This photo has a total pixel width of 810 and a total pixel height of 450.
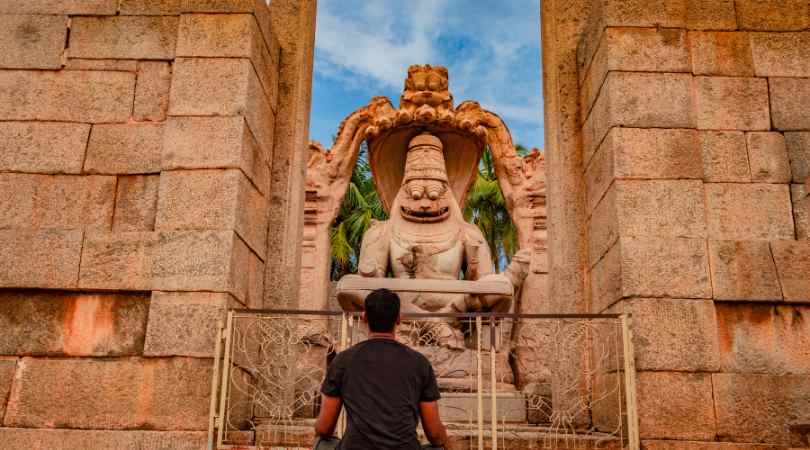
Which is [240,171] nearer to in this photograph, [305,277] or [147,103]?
[147,103]

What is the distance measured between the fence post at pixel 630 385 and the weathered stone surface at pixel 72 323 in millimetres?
3294

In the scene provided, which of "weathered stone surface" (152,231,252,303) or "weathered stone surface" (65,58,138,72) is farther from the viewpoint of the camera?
"weathered stone surface" (65,58,138,72)

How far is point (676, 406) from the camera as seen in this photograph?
466 centimetres

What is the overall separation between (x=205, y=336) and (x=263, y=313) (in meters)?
0.44

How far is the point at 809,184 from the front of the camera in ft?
17.0

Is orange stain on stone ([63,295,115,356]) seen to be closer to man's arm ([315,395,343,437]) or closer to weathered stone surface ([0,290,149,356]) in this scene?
weathered stone surface ([0,290,149,356])

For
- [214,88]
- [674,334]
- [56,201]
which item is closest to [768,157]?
[674,334]

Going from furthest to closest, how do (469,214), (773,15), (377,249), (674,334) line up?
1. (469,214)
2. (377,249)
3. (773,15)
4. (674,334)

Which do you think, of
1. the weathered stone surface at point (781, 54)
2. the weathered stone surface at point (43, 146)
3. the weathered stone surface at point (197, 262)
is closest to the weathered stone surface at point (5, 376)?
the weathered stone surface at point (197, 262)

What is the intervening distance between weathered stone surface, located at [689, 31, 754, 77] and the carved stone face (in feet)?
8.87

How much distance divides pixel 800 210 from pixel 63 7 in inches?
240

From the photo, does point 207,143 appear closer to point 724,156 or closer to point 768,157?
point 724,156

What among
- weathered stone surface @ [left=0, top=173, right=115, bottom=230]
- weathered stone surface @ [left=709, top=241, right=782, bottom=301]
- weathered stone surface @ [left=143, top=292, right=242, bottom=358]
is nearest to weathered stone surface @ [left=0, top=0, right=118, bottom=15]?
weathered stone surface @ [left=0, top=173, right=115, bottom=230]

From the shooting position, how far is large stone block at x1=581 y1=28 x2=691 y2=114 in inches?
217
